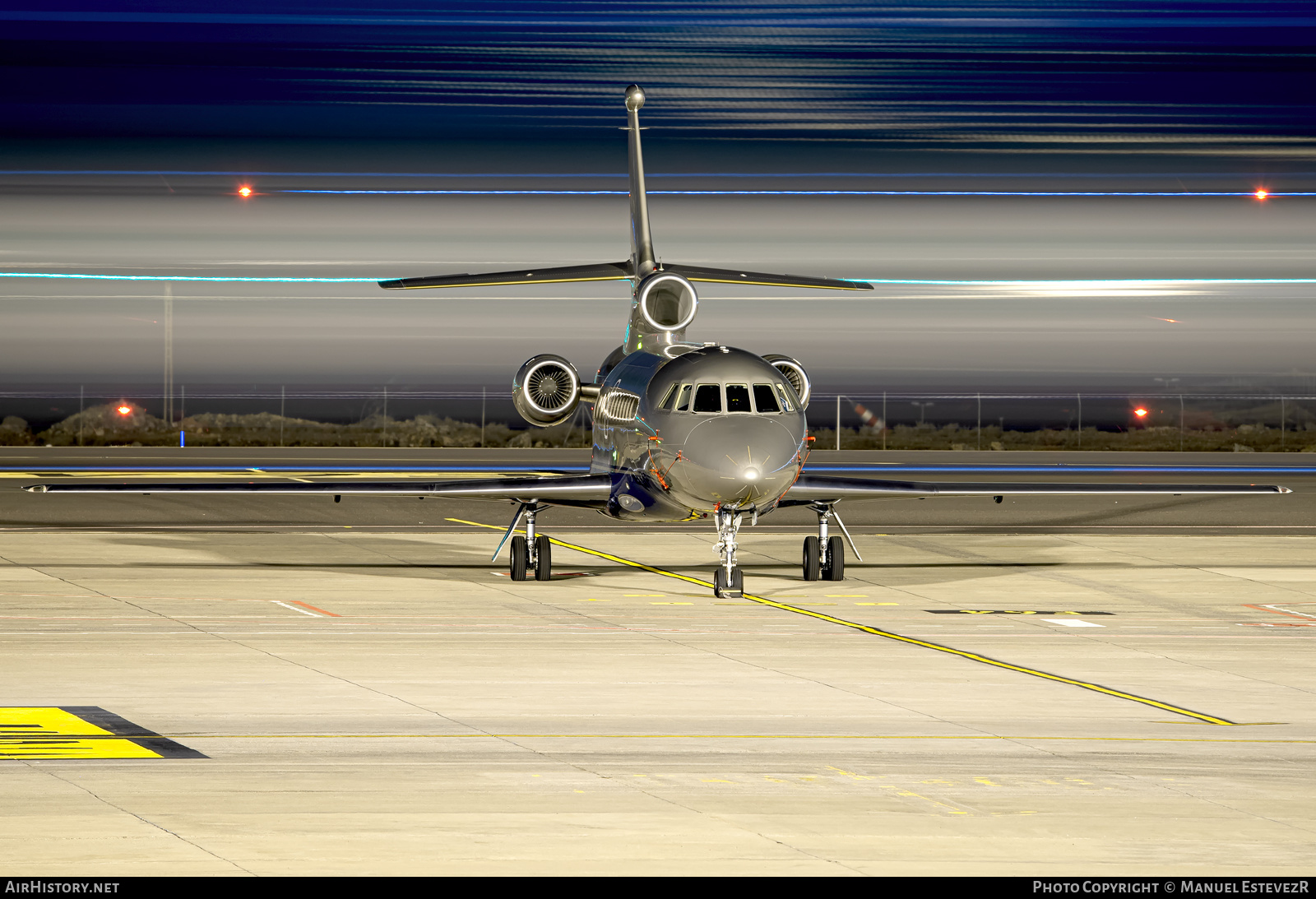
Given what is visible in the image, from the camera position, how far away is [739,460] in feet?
65.5

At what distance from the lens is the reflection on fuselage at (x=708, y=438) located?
2012 centimetres

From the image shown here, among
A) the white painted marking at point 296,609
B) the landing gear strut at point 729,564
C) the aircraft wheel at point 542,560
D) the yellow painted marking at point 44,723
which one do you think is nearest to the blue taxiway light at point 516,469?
the aircraft wheel at point 542,560

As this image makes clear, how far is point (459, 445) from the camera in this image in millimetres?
66688

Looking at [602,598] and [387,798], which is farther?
[602,598]

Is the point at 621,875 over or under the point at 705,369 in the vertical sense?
under

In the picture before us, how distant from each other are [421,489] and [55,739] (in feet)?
36.9

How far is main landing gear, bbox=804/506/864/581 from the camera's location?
22.8 metres

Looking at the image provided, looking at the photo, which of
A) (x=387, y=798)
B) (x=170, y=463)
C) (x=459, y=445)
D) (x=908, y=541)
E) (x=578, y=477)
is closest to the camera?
(x=387, y=798)

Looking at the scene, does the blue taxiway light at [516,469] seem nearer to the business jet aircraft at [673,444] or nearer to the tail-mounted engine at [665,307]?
the business jet aircraft at [673,444]

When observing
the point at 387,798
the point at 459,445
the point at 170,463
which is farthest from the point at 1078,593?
the point at 459,445

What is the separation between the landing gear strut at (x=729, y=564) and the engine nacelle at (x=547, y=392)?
5.76 metres

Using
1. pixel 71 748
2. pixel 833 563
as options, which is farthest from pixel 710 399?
pixel 71 748

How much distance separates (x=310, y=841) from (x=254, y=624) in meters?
9.55
